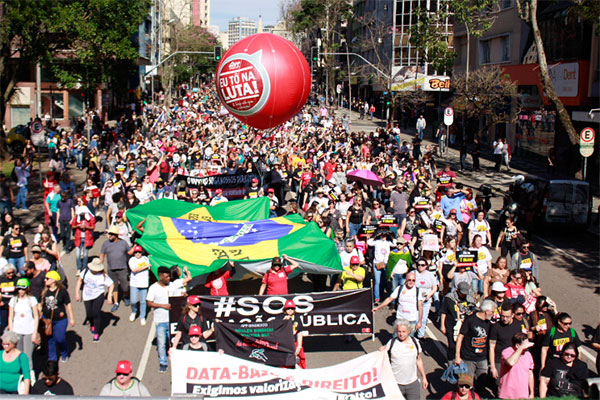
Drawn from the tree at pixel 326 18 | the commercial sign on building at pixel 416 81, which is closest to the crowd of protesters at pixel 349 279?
the commercial sign on building at pixel 416 81

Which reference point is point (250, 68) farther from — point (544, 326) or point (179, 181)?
point (544, 326)

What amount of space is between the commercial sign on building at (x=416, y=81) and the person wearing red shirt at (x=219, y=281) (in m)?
26.9

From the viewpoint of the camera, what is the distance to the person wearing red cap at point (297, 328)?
28.6 ft

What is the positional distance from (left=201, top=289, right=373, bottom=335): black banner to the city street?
0.59 metres

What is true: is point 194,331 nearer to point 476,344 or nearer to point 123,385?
point 123,385

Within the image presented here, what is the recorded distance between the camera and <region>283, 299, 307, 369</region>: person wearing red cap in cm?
872

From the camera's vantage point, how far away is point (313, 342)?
10.6 metres

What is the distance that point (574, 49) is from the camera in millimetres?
29688

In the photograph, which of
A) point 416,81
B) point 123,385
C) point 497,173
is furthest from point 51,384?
point 416,81

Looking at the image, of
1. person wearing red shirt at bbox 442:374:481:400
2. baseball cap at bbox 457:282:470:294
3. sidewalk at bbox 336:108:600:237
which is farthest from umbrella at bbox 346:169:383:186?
person wearing red shirt at bbox 442:374:481:400

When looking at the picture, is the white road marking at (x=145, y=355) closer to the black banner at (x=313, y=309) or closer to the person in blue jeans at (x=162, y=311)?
the person in blue jeans at (x=162, y=311)

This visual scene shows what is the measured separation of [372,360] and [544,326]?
2819 millimetres

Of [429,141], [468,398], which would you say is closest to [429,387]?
[468,398]

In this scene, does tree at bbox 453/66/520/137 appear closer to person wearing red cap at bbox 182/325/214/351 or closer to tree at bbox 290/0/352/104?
person wearing red cap at bbox 182/325/214/351
